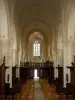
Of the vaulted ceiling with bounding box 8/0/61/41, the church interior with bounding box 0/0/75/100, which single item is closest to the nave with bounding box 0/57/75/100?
the church interior with bounding box 0/0/75/100

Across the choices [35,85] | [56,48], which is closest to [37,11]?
[56,48]

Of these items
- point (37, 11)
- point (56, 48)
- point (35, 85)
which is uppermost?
point (37, 11)

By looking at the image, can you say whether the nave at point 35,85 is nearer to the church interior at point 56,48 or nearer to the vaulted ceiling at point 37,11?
the church interior at point 56,48

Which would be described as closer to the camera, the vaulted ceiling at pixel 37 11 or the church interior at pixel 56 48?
the church interior at pixel 56 48

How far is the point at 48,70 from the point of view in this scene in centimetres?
4191

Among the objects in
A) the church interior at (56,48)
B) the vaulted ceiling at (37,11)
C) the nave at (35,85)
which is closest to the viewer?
the nave at (35,85)

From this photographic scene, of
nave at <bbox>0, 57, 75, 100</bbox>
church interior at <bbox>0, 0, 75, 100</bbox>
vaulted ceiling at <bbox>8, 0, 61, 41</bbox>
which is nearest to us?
nave at <bbox>0, 57, 75, 100</bbox>

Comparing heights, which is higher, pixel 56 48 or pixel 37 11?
pixel 37 11

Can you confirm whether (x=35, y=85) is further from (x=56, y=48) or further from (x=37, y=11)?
(x=37, y=11)

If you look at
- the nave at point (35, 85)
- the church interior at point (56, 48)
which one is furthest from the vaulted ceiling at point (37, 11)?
the nave at point (35, 85)

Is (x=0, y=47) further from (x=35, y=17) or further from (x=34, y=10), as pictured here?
(x=35, y=17)

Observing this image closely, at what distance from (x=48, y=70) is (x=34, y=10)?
11990 millimetres

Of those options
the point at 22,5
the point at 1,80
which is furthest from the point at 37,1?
the point at 1,80

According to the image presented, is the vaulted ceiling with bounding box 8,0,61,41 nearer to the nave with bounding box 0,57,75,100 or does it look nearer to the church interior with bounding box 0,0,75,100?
the church interior with bounding box 0,0,75,100
